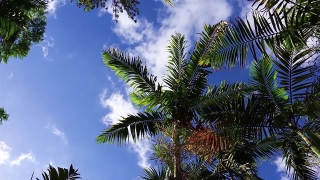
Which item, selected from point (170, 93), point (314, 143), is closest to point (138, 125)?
point (170, 93)

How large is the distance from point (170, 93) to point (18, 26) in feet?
14.2

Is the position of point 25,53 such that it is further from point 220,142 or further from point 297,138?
point 297,138

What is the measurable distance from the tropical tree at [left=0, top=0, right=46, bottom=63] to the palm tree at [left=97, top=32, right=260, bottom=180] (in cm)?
239

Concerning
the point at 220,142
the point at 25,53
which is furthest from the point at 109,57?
the point at 220,142

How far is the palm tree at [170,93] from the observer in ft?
30.6

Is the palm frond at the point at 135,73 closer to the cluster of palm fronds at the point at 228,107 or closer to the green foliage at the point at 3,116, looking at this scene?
the cluster of palm fronds at the point at 228,107

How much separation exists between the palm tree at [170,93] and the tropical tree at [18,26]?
7.84 feet

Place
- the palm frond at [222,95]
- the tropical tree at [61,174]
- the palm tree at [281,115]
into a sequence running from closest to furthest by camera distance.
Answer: the tropical tree at [61,174] < the palm tree at [281,115] < the palm frond at [222,95]

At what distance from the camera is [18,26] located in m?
7.37

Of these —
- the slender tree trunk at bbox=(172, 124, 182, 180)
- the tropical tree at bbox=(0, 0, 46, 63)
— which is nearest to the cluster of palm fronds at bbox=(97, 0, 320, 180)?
the slender tree trunk at bbox=(172, 124, 182, 180)

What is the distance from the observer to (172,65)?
1040 centimetres

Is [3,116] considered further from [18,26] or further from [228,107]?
[228,107]

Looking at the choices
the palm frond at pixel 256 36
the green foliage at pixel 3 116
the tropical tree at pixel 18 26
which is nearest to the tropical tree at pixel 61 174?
the palm frond at pixel 256 36

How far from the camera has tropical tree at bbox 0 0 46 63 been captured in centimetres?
719
